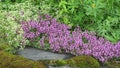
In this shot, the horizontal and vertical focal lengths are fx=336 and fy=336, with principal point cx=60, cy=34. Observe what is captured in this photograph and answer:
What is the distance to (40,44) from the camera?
5512mm

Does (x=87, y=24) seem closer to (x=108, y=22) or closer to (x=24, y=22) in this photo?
(x=108, y=22)

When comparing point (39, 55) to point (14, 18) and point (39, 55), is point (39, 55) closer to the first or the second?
point (39, 55)

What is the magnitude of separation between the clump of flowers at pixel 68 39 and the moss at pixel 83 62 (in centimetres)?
16

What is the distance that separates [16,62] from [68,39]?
1039 mm

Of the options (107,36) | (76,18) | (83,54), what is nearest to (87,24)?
(76,18)

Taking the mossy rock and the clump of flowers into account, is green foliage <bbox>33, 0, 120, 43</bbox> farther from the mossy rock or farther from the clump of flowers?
the mossy rock

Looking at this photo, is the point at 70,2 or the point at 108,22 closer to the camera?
the point at 108,22

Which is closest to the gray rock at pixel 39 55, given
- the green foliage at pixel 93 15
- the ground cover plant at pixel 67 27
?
the ground cover plant at pixel 67 27

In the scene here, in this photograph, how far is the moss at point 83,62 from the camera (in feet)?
16.3

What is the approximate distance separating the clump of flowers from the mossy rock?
569 millimetres

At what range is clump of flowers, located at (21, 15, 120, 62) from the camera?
5.24 meters

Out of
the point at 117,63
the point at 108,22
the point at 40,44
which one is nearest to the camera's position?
the point at 117,63

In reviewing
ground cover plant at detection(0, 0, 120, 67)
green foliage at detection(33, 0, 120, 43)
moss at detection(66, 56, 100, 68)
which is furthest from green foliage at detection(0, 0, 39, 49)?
moss at detection(66, 56, 100, 68)

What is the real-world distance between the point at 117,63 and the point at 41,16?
1936mm
